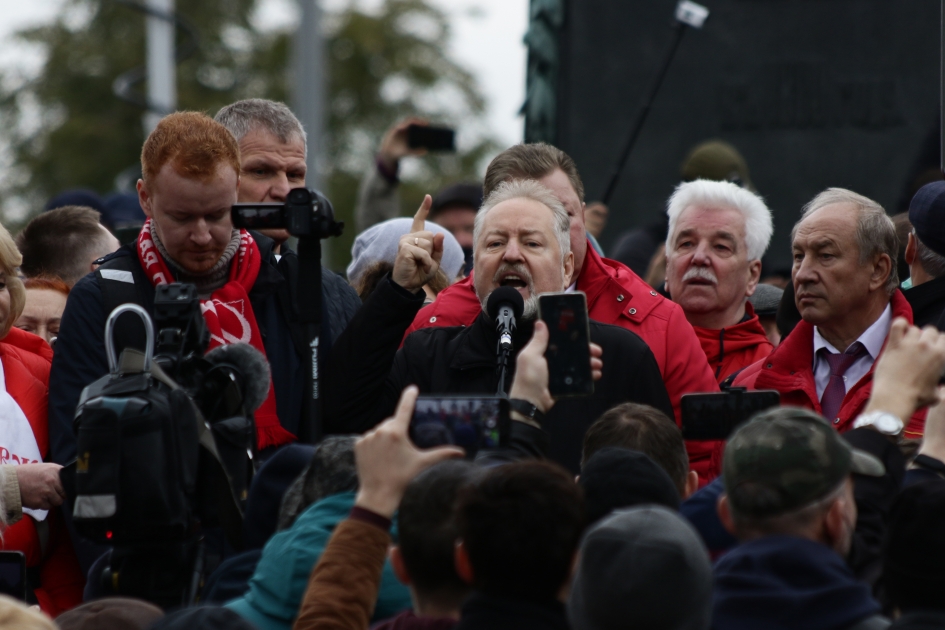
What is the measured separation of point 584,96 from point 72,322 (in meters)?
6.07

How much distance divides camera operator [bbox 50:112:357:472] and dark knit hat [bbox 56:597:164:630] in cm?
115

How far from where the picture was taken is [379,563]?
3.04 m

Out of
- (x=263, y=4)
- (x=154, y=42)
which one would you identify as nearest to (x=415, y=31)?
(x=263, y=4)

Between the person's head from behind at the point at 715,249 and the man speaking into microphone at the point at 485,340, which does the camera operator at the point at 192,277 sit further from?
the person's head from behind at the point at 715,249

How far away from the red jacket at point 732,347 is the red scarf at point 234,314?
1801 mm

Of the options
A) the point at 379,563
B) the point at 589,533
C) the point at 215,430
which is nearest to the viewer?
the point at 589,533

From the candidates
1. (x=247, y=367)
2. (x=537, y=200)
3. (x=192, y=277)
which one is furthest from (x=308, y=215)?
(x=537, y=200)

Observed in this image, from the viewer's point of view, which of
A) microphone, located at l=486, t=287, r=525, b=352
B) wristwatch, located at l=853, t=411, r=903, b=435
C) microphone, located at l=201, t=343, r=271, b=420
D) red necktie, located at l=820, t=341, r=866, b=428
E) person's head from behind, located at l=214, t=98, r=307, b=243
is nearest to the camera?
wristwatch, located at l=853, t=411, r=903, b=435

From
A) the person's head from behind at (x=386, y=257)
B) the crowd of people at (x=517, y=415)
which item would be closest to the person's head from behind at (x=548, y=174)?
the crowd of people at (x=517, y=415)

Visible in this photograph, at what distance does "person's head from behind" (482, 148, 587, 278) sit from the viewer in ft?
17.0

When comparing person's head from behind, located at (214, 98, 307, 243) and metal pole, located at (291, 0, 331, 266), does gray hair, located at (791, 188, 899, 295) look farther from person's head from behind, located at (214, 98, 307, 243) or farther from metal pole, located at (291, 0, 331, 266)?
metal pole, located at (291, 0, 331, 266)

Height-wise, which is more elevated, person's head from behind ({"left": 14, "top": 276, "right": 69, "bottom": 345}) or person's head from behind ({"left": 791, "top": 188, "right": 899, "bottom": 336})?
person's head from behind ({"left": 791, "top": 188, "right": 899, "bottom": 336})

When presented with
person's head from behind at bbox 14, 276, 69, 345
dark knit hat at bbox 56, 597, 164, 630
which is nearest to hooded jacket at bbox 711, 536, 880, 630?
dark knit hat at bbox 56, 597, 164, 630

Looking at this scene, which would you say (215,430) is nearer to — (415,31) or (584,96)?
(584,96)
